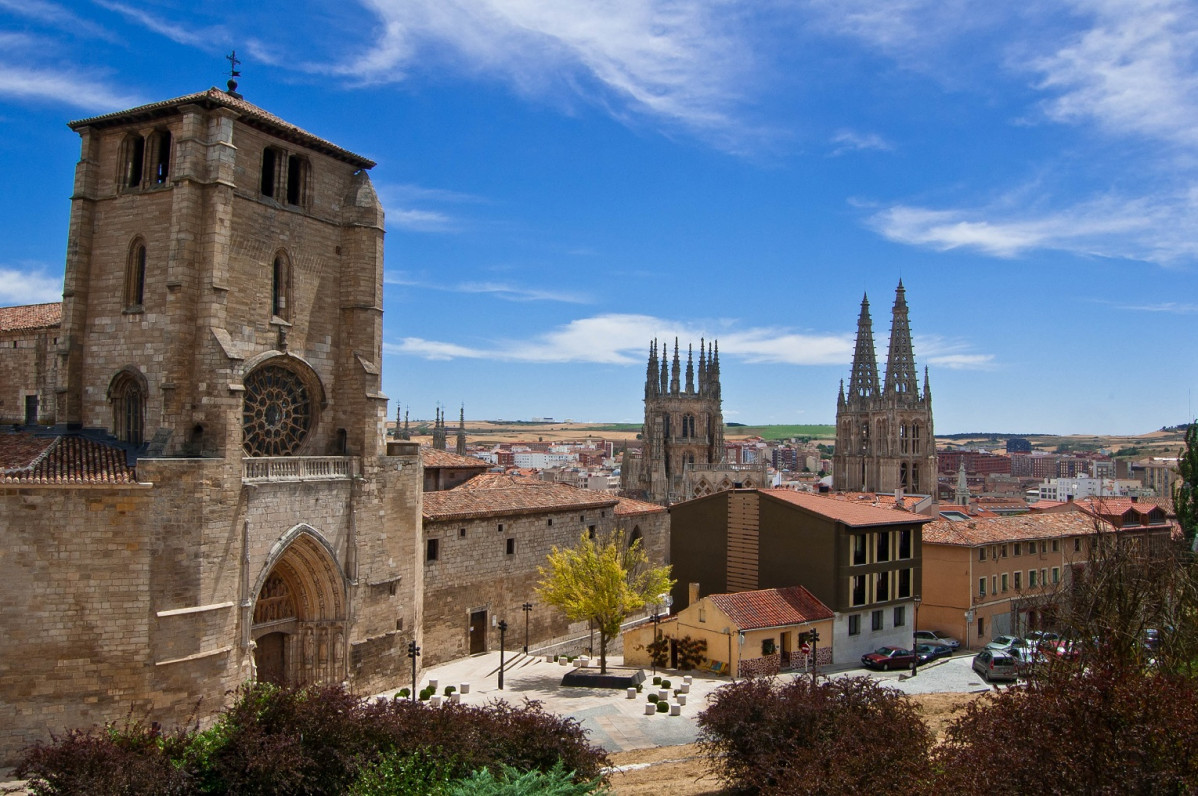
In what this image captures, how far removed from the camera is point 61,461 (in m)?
20.2

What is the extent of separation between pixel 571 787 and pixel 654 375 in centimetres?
8102

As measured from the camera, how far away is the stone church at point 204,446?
63.9 ft

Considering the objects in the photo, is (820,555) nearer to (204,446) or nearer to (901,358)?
(204,446)

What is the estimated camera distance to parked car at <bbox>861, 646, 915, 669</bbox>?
1220 inches

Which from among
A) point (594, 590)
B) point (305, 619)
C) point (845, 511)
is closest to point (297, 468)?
point (305, 619)

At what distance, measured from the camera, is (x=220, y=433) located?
21594 mm

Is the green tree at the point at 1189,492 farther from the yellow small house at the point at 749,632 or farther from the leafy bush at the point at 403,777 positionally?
the leafy bush at the point at 403,777

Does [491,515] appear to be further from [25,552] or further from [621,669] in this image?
[25,552]

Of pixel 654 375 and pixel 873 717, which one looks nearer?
pixel 873 717

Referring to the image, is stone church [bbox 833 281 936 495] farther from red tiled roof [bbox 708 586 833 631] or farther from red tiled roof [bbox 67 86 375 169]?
red tiled roof [bbox 67 86 375 169]

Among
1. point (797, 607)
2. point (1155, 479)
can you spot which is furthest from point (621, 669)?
point (1155, 479)

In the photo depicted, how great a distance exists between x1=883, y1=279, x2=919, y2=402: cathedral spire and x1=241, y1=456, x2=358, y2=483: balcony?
295 ft

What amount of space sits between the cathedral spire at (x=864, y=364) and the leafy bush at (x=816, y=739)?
309 feet

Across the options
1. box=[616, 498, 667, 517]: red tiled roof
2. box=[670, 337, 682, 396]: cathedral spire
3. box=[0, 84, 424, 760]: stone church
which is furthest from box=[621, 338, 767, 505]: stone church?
box=[0, 84, 424, 760]: stone church
